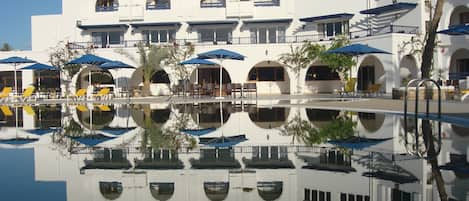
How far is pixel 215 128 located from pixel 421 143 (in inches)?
221

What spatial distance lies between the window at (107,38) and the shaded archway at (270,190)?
30.0 metres

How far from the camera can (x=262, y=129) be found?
12289 mm

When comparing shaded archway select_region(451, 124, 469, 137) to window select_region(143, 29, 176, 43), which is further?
window select_region(143, 29, 176, 43)

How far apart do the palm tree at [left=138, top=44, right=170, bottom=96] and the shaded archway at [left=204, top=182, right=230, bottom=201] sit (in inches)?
993

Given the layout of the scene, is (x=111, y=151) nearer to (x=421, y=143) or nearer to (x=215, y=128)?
(x=215, y=128)

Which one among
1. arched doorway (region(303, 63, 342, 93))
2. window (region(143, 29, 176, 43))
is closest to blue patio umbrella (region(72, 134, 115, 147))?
window (region(143, 29, 176, 43))

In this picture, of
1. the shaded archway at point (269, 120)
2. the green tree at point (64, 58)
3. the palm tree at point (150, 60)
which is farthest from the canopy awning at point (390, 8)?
the green tree at point (64, 58)

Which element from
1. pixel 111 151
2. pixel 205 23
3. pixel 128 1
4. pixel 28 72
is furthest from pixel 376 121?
pixel 28 72

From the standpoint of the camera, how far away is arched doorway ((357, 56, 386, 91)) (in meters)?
29.6

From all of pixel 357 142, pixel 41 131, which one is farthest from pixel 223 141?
pixel 41 131

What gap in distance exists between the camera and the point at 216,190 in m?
5.75

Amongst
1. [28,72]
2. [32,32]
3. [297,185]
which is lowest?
[297,185]

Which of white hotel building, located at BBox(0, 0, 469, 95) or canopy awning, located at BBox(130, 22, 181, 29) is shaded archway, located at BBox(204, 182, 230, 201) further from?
canopy awning, located at BBox(130, 22, 181, 29)

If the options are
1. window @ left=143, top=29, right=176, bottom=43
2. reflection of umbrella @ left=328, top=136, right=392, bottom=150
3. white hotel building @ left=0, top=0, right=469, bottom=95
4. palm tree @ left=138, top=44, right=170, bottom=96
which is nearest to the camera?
reflection of umbrella @ left=328, top=136, right=392, bottom=150
